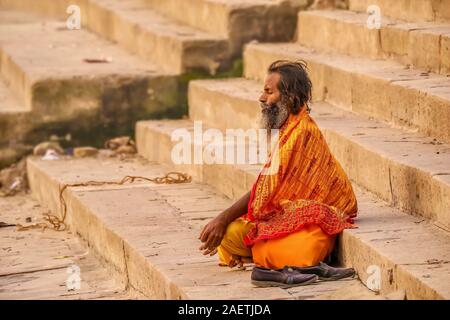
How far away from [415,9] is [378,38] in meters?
0.39

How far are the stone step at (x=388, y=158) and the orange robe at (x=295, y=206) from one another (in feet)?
1.29

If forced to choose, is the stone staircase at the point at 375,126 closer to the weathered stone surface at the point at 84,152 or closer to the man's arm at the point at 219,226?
the weathered stone surface at the point at 84,152

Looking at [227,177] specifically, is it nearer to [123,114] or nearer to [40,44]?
[123,114]

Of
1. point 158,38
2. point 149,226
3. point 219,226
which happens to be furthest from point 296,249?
point 158,38

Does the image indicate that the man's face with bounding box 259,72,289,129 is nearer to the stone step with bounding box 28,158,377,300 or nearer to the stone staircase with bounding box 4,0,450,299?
the stone staircase with bounding box 4,0,450,299

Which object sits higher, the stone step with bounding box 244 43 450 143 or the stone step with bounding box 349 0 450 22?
the stone step with bounding box 349 0 450 22

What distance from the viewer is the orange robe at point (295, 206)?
6398 mm

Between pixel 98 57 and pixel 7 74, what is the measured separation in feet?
3.21

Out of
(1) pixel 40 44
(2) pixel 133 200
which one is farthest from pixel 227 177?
(1) pixel 40 44

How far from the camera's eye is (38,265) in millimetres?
8031

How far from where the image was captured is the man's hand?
657 centimetres

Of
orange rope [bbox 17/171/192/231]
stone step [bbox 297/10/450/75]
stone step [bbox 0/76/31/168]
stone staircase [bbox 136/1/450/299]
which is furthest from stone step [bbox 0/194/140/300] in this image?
stone step [bbox 297/10/450/75]

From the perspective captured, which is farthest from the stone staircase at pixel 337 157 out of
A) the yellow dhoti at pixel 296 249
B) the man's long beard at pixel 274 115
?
the man's long beard at pixel 274 115

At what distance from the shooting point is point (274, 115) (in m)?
6.61
